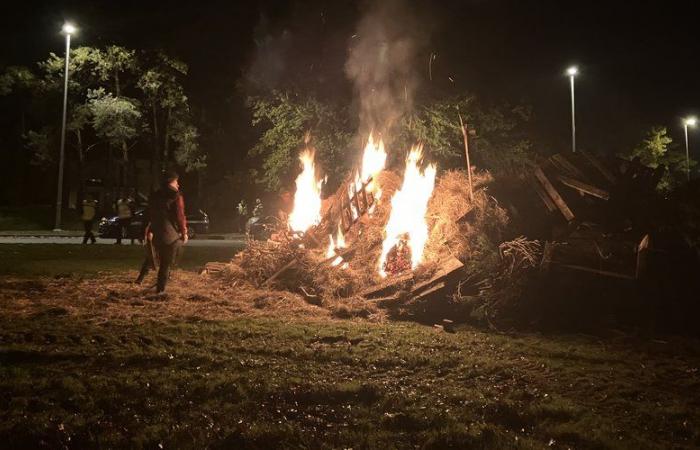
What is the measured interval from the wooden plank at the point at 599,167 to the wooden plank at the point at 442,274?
294 cm

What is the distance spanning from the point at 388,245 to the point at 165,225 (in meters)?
3.56

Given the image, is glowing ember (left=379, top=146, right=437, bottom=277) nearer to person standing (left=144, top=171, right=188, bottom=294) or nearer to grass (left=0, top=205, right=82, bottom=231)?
person standing (left=144, top=171, right=188, bottom=294)

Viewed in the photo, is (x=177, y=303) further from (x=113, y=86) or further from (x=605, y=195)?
(x=113, y=86)

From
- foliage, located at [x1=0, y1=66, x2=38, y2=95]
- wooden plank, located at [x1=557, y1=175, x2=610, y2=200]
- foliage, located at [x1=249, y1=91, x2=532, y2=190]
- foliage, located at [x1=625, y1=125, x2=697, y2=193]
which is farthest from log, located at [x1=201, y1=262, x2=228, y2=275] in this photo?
foliage, located at [x1=625, y1=125, x2=697, y2=193]

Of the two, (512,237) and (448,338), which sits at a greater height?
(512,237)

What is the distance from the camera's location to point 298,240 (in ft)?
34.4

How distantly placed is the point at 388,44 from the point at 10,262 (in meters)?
10.9

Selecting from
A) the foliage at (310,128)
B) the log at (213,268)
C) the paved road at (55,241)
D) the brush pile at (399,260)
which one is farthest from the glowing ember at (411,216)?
the paved road at (55,241)

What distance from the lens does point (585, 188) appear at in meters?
9.41

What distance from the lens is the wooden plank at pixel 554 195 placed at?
29.7 ft

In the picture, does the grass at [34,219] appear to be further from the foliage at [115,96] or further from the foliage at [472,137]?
the foliage at [472,137]

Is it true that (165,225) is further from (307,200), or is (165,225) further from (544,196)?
(544,196)

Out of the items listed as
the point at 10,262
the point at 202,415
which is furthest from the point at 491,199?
the point at 10,262

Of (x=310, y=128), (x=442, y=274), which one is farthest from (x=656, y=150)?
(x=442, y=274)
